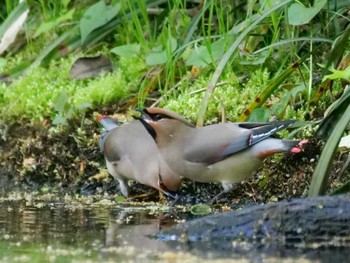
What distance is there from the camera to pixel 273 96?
23.4 ft

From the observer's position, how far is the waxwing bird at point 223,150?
6.25 m

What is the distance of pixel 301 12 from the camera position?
6711 mm

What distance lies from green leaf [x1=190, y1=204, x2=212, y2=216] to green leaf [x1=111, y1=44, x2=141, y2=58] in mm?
1902

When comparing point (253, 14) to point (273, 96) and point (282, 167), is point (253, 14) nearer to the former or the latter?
point (273, 96)

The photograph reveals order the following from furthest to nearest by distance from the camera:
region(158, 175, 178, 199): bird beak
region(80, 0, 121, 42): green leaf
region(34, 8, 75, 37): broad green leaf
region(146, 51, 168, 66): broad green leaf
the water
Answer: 1. region(34, 8, 75, 37): broad green leaf
2. region(80, 0, 121, 42): green leaf
3. region(146, 51, 168, 66): broad green leaf
4. region(158, 175, 178, 199): bird beak
5. the water

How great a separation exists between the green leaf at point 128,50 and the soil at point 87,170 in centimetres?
42

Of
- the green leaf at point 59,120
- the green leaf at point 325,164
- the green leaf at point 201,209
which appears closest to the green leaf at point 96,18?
the green leaf at point 59,120

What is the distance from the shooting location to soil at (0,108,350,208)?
6.43 m

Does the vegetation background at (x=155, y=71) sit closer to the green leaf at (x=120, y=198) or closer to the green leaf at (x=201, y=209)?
the green leaf at (x=120, y=198)

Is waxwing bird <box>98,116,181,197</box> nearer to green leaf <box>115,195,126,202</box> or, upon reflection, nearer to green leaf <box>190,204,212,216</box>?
green leaf <box>115,195,126,202</box>

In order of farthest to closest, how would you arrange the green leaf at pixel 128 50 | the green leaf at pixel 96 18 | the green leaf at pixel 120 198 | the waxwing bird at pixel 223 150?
the green leaf at pixel 96 18 < the green leaf at pixel 128 50 < the green leaf at pixel 120 198 < the waxwing bird at pixel 223 150

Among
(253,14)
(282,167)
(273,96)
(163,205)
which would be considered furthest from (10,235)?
(253,14)

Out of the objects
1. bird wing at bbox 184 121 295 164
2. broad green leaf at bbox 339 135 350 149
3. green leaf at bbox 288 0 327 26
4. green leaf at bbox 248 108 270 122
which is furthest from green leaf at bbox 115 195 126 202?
broad green leaf at bbox 339 135 350 149

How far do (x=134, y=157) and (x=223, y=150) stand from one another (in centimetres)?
79
